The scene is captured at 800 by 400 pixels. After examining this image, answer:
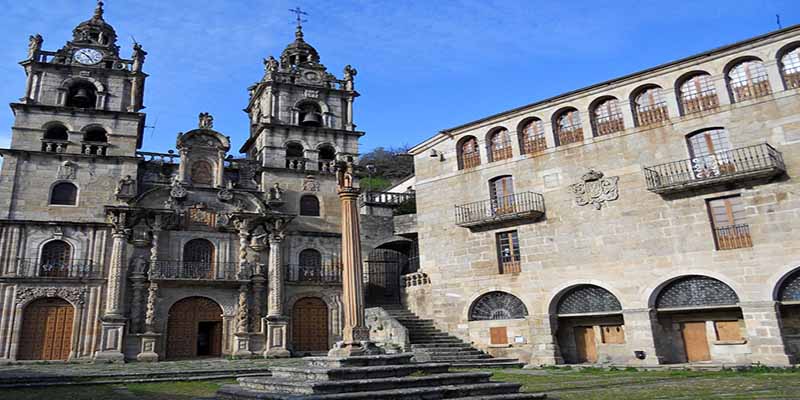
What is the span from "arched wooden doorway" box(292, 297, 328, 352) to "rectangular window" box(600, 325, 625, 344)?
12.6 meters

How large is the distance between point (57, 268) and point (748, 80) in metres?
26.5

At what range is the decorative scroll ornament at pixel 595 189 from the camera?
20703mm

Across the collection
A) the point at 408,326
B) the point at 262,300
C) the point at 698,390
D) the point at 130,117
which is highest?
the point at 130,117

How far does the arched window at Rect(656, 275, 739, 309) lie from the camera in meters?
18.2

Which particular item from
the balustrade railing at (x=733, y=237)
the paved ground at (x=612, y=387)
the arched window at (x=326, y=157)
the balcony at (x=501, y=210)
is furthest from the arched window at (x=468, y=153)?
the paved ground at (x=612, y=387)

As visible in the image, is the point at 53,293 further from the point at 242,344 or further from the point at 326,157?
the point at 326,157

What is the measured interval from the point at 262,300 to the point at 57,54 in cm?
1487

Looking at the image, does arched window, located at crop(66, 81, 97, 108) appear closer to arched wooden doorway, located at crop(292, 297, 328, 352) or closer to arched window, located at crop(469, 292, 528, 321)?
arched wooden doorway, located at crop(292, 297, 328, 352)

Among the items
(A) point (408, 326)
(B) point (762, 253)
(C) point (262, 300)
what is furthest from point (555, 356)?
(C) point (262, 300)

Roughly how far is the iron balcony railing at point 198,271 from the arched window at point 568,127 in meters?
14.4

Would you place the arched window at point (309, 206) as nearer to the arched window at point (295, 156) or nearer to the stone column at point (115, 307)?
the arched window at point (295, 156)

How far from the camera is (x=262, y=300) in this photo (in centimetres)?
2658

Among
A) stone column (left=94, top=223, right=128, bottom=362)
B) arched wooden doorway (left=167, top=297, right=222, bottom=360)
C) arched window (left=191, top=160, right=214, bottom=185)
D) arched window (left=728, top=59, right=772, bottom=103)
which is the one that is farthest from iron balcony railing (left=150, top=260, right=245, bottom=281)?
arched window (left=728, top=59, right=772, bottom=103)

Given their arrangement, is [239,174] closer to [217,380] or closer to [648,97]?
[217,380]
